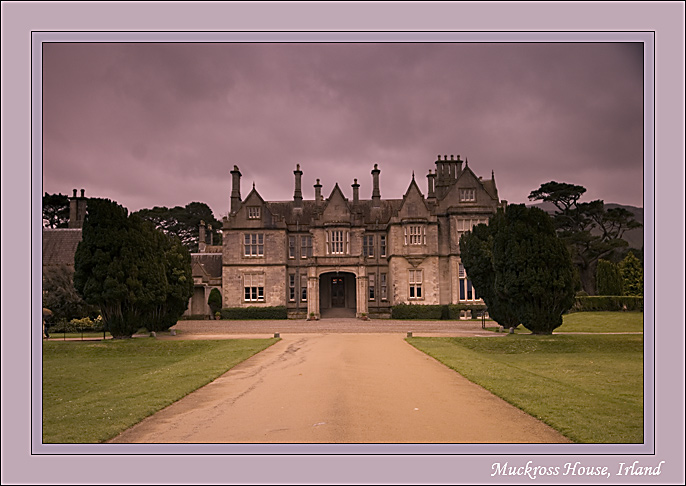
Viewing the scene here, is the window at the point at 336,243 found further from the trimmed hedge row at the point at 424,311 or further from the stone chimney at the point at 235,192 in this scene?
the stone chimney at the point at 235,192

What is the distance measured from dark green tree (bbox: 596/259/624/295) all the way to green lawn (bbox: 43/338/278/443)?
27287 mm

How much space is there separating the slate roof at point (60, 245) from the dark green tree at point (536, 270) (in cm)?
3259

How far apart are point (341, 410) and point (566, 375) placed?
806 centimetres

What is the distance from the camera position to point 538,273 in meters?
22.4

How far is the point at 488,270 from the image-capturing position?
26.8 metres

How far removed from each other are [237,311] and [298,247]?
24.6ft

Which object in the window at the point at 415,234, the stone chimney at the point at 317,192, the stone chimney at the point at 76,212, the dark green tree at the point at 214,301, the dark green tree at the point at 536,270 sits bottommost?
the dark green tree at the point at 214,301

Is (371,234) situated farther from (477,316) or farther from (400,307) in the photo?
(477,316)

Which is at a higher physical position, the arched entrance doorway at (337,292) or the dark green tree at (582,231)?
the dark green tree at (582,231)

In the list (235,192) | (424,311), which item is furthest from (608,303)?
(235,192)

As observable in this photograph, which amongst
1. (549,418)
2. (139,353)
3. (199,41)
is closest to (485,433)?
(549,418)

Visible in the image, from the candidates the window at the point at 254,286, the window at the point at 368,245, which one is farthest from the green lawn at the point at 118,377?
the window at the point at 368,245

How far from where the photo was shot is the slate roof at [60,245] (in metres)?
41.2

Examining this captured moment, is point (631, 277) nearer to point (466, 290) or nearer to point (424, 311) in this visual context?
point (466, 290)
